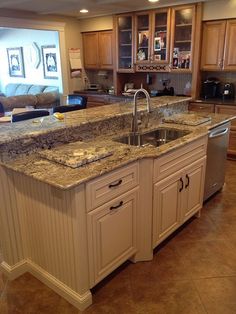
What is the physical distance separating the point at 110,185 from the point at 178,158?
0.78 meters

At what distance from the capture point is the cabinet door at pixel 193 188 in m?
2.55

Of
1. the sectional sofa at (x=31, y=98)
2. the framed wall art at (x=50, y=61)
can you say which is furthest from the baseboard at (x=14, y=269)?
the framed wall art at (x=50, y=61)

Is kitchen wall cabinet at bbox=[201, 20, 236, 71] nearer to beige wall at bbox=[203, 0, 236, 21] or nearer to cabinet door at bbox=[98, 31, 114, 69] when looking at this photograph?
beige wall at bbox=[203, 0, 236, 21]

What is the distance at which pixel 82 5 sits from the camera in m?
4.47

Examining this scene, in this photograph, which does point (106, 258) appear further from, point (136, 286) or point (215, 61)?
point (215, 61)

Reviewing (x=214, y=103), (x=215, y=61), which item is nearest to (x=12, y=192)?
(x=214, y=103)

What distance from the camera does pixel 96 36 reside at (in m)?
5.75

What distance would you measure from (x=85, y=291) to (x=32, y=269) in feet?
1.69

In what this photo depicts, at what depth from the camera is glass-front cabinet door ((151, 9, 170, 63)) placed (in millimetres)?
4699

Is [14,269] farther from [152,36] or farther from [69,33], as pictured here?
[69,33]

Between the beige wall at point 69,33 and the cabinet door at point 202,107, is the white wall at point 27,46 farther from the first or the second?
the cabinet door at point 202,107

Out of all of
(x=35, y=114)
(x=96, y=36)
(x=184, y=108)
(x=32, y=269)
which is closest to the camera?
(x=32, y=269)

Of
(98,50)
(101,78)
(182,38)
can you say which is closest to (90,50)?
(98,50)

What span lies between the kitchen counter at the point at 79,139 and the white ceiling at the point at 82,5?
2.23 metres
